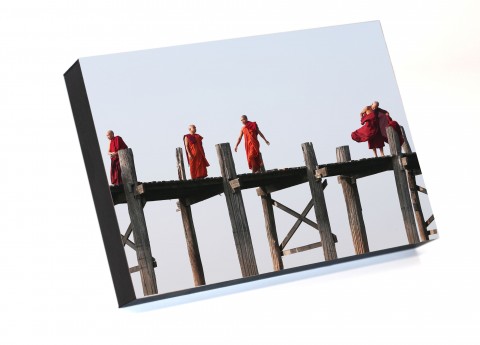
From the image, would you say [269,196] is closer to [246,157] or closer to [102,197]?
[246,157]

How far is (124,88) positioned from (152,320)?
2.10 meters

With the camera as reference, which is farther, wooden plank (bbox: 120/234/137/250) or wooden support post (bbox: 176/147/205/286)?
wooden support post (bbox: 176/147/205/286)

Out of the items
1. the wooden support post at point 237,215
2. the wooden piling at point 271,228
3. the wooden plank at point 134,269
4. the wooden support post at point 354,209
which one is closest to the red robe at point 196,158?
the wooden support post at point 237,215

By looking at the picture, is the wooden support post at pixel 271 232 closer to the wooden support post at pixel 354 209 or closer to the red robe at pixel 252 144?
the red robe at pixel 252 144

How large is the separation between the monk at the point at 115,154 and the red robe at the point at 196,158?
2.10ft

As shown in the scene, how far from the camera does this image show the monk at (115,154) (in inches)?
393

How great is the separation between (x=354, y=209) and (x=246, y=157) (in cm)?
148

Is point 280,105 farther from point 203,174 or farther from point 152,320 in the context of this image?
point 152,320

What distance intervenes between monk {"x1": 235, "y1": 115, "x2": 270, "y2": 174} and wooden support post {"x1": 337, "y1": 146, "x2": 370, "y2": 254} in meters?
0.96

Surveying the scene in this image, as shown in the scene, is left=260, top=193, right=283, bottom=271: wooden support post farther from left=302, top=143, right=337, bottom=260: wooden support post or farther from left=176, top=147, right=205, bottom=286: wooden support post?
left=176, top=147, right=205, bottom=286: wooden support post

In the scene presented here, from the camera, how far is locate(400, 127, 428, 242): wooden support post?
1149 centimetres

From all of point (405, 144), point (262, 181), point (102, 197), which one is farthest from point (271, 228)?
point (102, 197)

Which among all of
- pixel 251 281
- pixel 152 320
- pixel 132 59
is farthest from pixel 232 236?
pixel 132 59

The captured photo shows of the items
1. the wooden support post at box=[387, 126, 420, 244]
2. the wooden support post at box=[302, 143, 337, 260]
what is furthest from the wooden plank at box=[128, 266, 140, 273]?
the wooden support post at box=[387, 126, 420, 244]
